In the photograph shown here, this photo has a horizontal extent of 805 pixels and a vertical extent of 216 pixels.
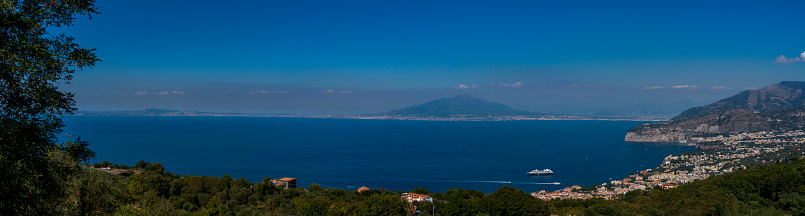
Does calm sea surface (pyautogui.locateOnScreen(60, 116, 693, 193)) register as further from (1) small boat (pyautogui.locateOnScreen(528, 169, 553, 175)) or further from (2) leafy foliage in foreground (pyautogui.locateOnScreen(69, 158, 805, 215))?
(2) leafy foliage in foreground (pyautogui.locateOnScreen(69, 158, 805, 215))

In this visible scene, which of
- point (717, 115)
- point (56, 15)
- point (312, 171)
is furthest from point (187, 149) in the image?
point (717, 115)

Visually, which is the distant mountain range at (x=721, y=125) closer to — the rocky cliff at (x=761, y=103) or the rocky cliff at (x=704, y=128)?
the rocky cliff at (x=704, y=128)

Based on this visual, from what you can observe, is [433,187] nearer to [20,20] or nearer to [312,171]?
[312,171]

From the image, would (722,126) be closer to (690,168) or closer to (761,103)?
(690,168)

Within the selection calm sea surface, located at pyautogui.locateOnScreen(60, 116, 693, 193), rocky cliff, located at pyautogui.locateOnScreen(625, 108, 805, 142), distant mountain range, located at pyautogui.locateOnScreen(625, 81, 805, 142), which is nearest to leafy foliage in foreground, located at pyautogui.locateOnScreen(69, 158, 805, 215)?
calm sea surface, located at pyautogui.locateOnScreen(60, 116, 693, 193)

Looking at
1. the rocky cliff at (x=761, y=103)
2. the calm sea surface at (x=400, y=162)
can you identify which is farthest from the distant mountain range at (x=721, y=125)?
the rocky cliff at (x=761, y=103)

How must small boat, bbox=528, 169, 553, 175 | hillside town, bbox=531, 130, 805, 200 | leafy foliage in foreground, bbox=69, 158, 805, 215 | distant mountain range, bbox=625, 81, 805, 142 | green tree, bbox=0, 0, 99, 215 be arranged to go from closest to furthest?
1. green tree, bbox=0, 0, 99, 215
2. leafy foliage in foreground, bbox=69, 158, 805, 215
3. hillside town, bbox=531, 130, 805, 200
4. small boat, bbox=528, 169, 553, 175
5. distant mountain range, bbox=625, 81, 805, 142

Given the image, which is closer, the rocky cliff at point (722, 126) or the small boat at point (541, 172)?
the small boat at point (541, 172)

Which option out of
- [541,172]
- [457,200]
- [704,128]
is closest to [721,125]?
[704,128]

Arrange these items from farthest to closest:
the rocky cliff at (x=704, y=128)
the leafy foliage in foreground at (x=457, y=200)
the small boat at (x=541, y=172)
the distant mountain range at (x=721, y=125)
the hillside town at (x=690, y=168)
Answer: the rocky cliff at (x=704, y=128) → the distant mountain range at (x=721, y=125) → the small boat at (x=541, y=172) → the hillside town at (x=690, y=168) → the leafy foliage in foreground at (x=457, y=200)
